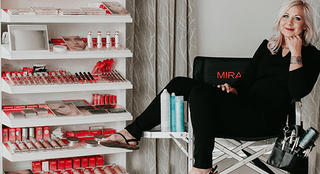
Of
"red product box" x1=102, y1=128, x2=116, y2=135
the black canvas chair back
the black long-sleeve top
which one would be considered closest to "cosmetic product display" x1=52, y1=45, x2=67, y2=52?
"red product box" x1=102, y1=128, x2=116, y2=135

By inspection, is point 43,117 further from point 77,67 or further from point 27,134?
point 77,67

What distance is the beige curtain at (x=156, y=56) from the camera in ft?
8.85

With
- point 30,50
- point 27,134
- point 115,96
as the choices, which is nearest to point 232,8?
point 115,96

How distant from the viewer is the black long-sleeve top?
1968 millimetres

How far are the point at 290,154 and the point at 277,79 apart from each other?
0.45 metres

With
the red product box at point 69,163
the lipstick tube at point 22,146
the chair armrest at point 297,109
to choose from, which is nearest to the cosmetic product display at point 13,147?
the lipstick tube at point 22,146

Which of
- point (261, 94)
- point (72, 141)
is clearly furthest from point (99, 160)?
point (261, 94)

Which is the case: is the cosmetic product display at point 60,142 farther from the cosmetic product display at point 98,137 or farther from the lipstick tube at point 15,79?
the lipstick tube at point 15,79

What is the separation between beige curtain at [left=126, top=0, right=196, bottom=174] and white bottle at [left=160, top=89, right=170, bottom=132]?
22.2 inches

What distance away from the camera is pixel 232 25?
302 centimetres

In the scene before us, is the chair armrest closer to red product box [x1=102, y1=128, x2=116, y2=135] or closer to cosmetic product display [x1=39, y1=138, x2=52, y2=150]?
red product box [x1=102, y1=128, x2=116, y2=135]

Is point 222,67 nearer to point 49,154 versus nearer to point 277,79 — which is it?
point 277,79

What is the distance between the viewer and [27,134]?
8.05 feet

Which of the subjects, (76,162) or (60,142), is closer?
(60,142)
